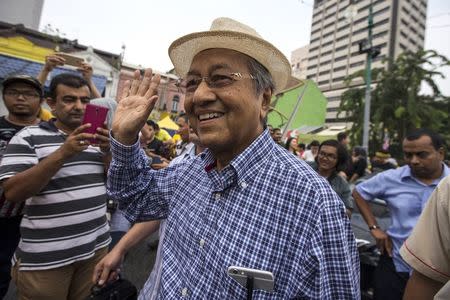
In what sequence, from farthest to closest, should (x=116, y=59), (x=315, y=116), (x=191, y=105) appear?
1. (x=116, y=59)
2. (x=315, y=116)
3. (x=191, y=105)

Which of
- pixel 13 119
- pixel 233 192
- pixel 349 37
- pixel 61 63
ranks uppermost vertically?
pixel 349 37

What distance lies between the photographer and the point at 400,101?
18.0 meters

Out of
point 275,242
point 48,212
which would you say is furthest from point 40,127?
point 275,242

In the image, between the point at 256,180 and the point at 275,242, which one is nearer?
the point at 275,242

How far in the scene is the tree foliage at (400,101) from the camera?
56.1 feet

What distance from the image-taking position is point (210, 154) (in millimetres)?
1478

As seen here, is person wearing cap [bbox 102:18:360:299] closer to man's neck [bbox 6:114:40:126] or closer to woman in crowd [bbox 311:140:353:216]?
man's neck [bbox 6:114:40:126]

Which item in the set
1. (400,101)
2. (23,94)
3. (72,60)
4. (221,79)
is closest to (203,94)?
(221,79)

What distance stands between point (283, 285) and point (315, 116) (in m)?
5.34

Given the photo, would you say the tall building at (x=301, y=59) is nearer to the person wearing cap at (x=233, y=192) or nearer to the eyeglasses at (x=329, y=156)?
the eyeglasses at (x=329, y=156)

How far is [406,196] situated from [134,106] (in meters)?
2.45

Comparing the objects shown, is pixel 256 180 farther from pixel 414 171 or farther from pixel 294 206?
pixel 414 171

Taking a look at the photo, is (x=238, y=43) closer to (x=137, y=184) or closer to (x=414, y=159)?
(x=137, y=184)

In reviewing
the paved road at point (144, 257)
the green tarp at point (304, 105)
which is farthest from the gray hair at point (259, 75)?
Answer: the green tarp at point (304, 105)
